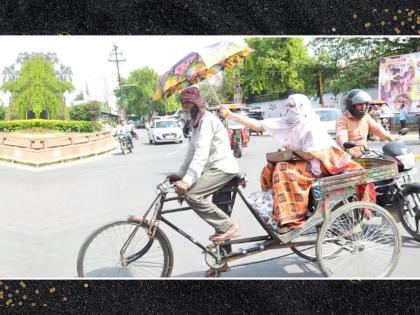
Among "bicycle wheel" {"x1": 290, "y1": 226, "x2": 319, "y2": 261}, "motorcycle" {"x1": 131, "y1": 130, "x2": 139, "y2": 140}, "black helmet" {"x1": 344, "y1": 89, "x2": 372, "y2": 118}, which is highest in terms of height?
"black helmet" {"x1": 344, "y1": 89, "x2": 372, "y2": 118}

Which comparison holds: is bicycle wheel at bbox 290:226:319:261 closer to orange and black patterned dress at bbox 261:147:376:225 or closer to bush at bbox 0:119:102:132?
orange and black patterned dress at bbox 261:147:376:225

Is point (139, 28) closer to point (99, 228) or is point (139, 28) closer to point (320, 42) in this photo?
point (320, 42)

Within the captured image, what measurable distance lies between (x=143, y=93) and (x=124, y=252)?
3.21 feet

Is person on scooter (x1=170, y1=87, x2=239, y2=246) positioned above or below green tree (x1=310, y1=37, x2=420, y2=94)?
below

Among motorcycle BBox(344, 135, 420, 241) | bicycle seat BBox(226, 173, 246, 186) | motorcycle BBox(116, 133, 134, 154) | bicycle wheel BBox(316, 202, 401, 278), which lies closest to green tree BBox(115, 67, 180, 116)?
motorcycle BBox(116, 133, 134, 154)

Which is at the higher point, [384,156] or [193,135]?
[193,135]

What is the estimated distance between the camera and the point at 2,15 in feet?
11.4

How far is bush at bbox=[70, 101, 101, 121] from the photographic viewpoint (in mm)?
2904

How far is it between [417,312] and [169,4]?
289 cm

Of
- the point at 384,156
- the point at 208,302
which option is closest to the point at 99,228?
the point at 208,302

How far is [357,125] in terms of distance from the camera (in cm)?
296

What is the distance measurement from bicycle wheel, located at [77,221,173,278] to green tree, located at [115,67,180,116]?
0.72m

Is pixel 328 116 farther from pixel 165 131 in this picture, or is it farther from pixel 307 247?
pixel 165 131

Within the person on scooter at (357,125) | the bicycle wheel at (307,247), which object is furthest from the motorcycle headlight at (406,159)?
the bicycle wheel at (307,247)
